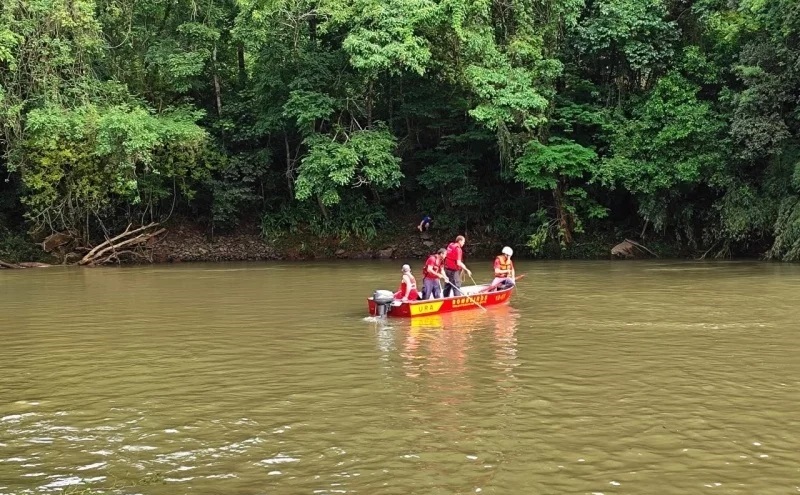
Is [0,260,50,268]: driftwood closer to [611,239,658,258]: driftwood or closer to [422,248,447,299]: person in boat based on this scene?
[422,248,447,299]: person in boat

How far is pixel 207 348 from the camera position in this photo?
38.7 ft

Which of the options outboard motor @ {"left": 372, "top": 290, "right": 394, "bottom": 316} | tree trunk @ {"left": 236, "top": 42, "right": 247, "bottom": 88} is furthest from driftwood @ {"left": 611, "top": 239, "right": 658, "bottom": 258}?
tree trunk @ {"left": 236, "top": 42, "right": 247, "bottom": 88}

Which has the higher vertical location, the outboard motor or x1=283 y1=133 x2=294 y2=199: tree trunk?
x1=283 y1=133 x2=294 y2=199: tree trunk

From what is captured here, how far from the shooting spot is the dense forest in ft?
86.9

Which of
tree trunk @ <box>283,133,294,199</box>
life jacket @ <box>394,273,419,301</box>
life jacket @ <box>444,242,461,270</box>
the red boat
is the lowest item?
the red boat

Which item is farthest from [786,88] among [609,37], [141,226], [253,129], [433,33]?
[141,226]

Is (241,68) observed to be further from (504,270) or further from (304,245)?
(504,270)

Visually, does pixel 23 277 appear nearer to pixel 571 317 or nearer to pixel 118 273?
pixel 118 273

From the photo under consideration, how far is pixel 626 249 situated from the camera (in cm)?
2995

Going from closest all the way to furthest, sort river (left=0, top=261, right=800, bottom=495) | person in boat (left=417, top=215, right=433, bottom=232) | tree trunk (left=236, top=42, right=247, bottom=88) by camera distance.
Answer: river (left=0, top=261, right=800, bottom=495) → person in boat (left=417, top=215, right=433, bottom=232) → tree trunk (left=236, top=42, right=247, bottom=88)

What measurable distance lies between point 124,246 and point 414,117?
44.7 ft

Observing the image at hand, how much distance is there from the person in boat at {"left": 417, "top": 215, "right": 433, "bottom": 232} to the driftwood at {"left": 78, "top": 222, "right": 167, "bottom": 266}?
439 inches

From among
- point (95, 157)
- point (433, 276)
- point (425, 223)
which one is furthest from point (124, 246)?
point (433, 276)

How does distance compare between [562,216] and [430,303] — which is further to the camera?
[562,216]
